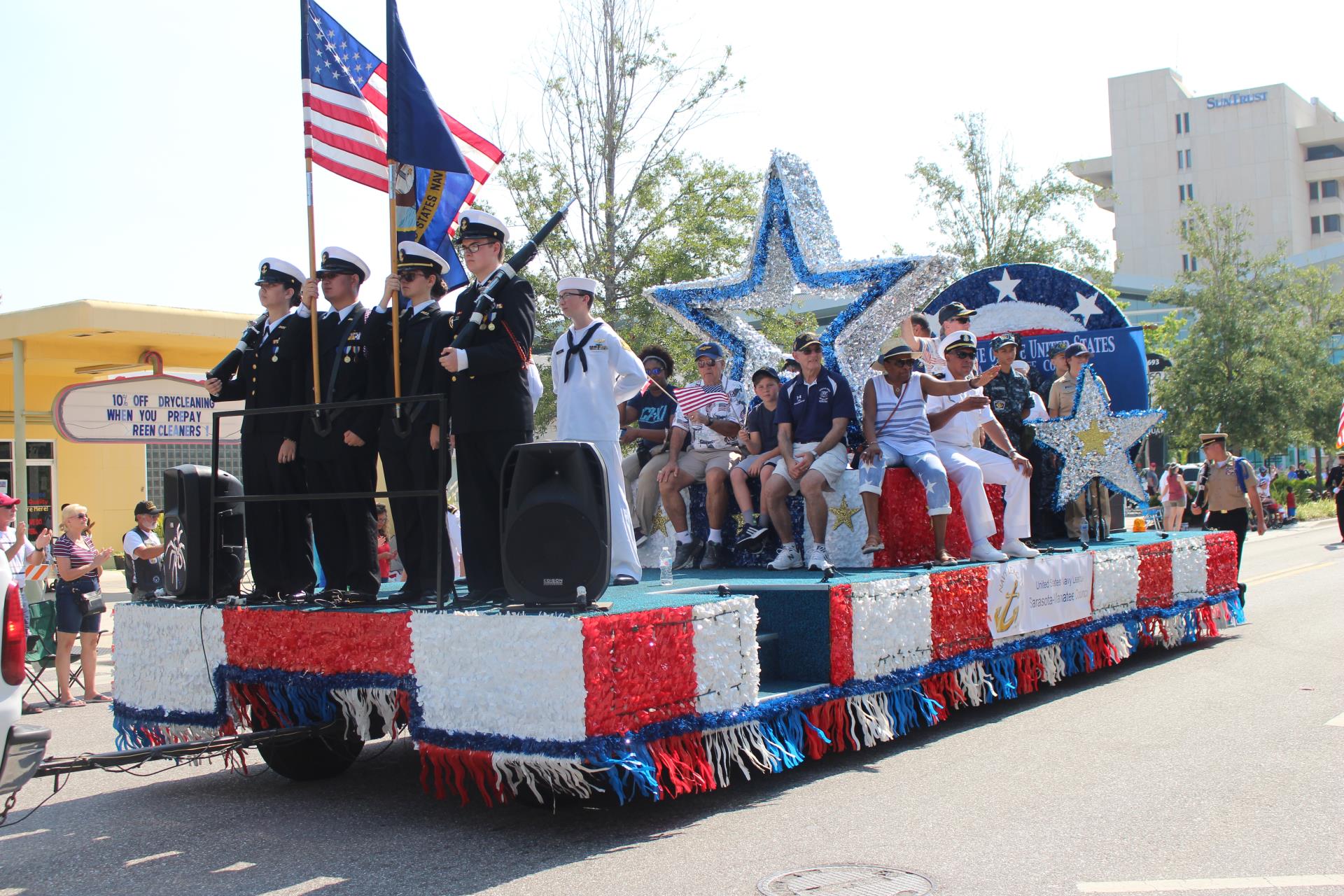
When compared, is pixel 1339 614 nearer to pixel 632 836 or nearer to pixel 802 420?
pixel 802 420

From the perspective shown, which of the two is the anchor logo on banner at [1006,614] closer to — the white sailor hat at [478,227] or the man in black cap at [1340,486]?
the white sailor hat at [478,227]

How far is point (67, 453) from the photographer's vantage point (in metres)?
24.7

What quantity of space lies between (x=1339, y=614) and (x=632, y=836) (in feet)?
32.5

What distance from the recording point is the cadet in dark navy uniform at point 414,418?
20.7 ft

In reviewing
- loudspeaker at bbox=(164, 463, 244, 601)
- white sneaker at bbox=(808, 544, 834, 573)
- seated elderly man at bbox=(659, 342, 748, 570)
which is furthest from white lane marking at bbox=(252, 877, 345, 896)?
seated elderly man at bbox=(659, 342, 748, 570)

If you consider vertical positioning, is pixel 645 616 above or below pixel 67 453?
below

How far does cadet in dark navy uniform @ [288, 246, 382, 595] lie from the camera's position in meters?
6.59

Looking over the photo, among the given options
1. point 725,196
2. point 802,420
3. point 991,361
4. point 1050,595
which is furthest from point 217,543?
point 725,196

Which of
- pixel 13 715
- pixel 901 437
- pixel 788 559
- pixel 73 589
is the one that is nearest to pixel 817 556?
pixel 788 559

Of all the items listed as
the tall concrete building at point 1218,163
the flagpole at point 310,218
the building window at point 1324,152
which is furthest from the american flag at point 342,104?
the building window at point 1324,152

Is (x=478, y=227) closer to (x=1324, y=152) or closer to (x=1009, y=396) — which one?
(x=1009, y=396)

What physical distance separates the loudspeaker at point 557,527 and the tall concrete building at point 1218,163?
76092 millimetres

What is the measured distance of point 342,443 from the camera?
21.8 feet

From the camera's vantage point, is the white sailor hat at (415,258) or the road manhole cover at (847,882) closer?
the road manhole cover at (847,882)
